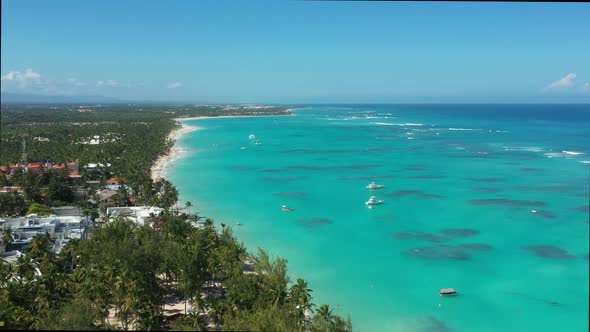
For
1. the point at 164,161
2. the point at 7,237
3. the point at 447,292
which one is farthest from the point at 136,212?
the point at 164,161

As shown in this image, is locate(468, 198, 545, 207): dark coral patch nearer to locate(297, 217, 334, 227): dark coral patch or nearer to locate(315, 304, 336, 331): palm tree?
locate(297, 217, 334, 227): dark coral patch

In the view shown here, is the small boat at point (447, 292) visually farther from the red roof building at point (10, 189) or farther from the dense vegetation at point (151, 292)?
the red roof building at point (10, 189)

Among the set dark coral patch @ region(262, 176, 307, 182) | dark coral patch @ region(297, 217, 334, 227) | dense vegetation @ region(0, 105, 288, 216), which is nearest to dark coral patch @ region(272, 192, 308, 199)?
dark coral patch @ region(262, 176, 307, 182)

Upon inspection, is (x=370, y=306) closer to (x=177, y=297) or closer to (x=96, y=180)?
(x=177, y=297)

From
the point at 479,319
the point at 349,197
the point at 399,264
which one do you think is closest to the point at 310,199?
the point at 349,197

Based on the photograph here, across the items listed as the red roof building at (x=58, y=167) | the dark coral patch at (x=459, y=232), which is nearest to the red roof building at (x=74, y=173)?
the red roof building at (x=58, y=167)
